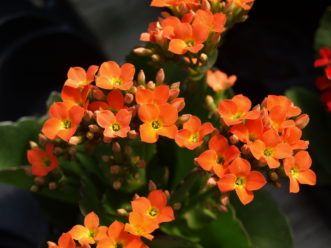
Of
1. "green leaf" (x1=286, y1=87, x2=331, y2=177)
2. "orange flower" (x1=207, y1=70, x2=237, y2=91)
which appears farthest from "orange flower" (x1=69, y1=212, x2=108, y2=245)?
"green leaf" (x1=286, y1=87, x2=331, y2=177)

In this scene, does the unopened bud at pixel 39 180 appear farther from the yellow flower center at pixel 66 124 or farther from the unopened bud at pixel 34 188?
the yellow flower center at pixel 66 124

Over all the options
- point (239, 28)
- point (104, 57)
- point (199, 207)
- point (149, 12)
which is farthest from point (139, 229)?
point (149, 12)

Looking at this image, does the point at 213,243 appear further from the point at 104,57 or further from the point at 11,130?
the point at 104,57

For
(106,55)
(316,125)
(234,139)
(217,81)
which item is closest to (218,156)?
(234,139)

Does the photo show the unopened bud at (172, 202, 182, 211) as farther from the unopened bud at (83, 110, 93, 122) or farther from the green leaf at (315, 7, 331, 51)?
the green leaf at (315, 7, 331, 51)

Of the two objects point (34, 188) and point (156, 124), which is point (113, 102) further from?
point (34, 188)

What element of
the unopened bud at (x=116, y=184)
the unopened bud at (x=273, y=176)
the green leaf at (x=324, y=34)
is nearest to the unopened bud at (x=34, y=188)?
the unopened bud at (x=116, y=184)
